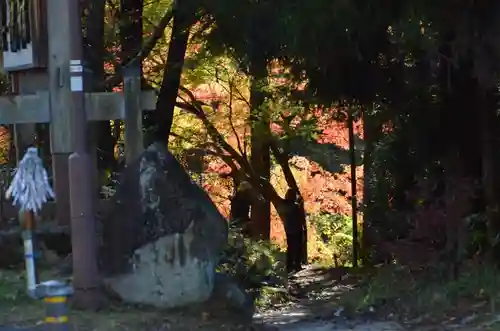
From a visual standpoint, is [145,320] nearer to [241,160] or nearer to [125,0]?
[125,0]

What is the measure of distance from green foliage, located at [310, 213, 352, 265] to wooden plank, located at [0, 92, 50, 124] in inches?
728

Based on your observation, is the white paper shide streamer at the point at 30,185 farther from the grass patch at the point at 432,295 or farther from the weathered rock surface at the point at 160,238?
the grass patch at the point at 432,295

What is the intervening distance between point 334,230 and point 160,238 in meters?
20.3

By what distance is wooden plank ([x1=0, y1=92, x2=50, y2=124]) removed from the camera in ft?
26.4

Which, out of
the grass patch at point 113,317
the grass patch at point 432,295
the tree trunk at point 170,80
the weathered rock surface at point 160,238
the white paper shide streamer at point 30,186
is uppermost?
the tree trunk at point 170,80

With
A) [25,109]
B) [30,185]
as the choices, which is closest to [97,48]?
[25,109]

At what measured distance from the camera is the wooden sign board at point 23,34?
29.1ft

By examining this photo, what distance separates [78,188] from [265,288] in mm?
7317

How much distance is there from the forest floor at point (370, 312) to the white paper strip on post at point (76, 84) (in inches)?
79.1

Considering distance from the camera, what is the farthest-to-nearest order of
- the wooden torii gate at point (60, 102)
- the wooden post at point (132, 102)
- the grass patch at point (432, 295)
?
the grass patch at point (432, 295) < the wooden post at point (132, 102) < the wooden torii gate at point (60, 102)

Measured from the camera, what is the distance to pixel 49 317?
5348 mm

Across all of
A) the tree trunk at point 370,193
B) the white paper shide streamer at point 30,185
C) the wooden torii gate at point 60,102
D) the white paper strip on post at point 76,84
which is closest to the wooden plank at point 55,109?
the wooden torii gate at point 60,102

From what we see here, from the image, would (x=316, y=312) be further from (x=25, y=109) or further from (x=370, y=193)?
(x=370, y=193)

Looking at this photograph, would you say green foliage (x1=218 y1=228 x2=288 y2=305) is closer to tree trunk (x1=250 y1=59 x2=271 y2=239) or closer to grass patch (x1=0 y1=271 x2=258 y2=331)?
tree trunk (x1=250 y1=59 x2=271 y2=239)
